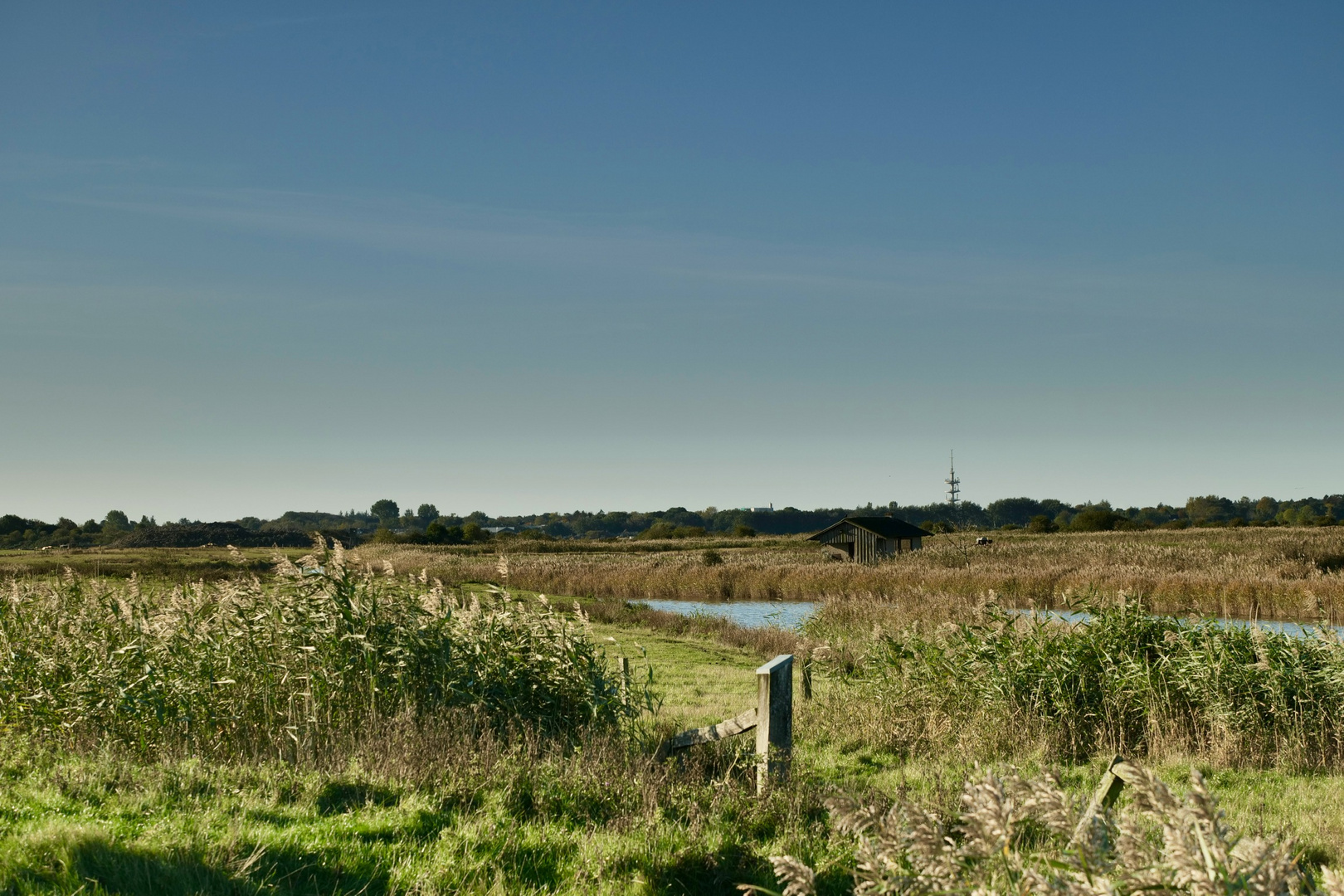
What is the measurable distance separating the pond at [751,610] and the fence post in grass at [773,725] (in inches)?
758

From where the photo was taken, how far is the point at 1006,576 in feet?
105

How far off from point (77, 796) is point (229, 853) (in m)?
1.78

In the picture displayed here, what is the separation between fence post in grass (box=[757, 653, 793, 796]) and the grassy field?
0.18 m

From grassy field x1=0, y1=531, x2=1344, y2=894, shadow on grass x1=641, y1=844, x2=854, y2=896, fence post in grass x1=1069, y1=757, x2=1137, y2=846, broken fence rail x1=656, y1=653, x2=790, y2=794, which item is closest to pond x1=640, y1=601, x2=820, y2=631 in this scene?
grassy field x1=0, y1=531, x2=1344, y2=894

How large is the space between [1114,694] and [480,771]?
690cm

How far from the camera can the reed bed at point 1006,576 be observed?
26.6 metres

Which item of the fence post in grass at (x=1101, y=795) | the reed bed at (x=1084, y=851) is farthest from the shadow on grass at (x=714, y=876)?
the reed bed at (x=1084, y=851)

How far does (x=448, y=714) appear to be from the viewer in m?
7.68

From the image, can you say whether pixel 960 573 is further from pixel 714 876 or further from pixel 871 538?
pixel 714 876

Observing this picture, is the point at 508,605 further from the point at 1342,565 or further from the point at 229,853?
the point at 1342,565

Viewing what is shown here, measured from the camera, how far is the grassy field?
4.66 metres

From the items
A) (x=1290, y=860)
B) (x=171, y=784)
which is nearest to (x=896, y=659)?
(x=171, y=784)

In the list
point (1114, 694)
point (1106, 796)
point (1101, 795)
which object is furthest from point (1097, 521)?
point (1101, 795)

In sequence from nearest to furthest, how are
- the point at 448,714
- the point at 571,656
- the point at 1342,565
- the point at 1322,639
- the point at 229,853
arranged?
the point at 229,853 < the point at 448,714 < the point at 571,656 < the point at 1322,639 < the point at 1342,565
